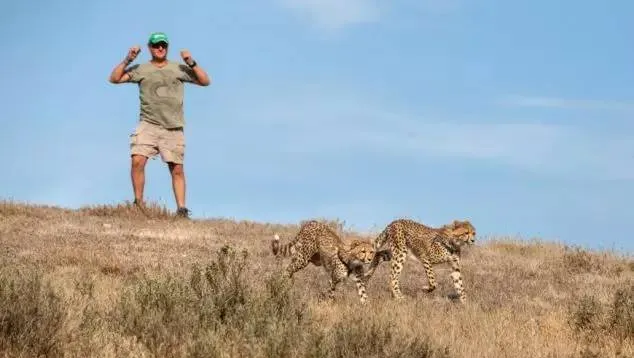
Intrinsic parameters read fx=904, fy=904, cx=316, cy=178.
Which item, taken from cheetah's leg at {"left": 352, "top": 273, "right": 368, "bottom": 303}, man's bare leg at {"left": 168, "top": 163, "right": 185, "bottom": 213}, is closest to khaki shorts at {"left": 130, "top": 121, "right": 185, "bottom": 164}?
man's bare leg at {"left": 168, "top": 163, "right": 185, "bottom": 213}

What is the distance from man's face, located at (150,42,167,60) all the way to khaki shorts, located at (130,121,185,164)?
1.44 metres

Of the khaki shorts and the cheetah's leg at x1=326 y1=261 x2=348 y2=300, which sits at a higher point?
the khaki shorts

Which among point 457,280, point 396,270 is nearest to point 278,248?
point 396,270

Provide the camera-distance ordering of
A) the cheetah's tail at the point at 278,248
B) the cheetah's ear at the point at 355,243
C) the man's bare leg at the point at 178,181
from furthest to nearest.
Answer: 1. the man's bare leg at the point at 178,181
2. the cheetah's tail at the point at 278,248
3. the cheetah's ear at the point at 355,243

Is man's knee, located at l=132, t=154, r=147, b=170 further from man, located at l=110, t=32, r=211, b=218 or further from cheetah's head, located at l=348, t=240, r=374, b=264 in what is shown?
cheetah's head, located at l=348, t=240, r=374, b=264

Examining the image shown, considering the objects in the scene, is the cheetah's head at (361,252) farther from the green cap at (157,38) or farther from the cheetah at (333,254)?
the green cap at (157,38)

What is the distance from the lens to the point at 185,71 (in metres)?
19.4

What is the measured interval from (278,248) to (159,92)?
7311 millimetres

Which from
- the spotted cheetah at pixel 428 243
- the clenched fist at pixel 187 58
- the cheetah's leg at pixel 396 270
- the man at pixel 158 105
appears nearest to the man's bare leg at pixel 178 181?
the man at pixel 158 105

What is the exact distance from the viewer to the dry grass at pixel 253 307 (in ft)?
23.4

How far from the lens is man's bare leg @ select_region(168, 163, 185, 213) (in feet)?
63.4

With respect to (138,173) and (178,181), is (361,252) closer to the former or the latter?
(178,181)

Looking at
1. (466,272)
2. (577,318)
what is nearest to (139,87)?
(466,272)

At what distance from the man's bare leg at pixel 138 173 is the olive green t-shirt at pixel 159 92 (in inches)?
32.8
